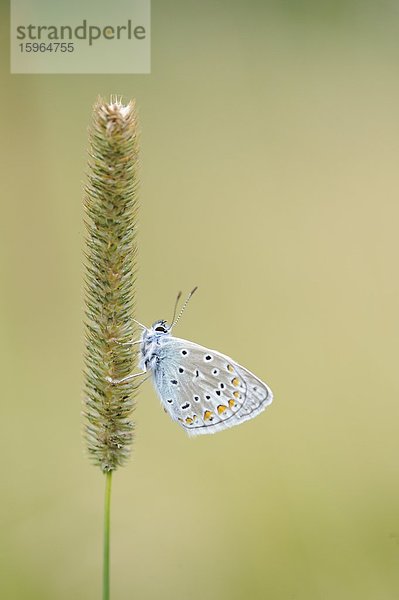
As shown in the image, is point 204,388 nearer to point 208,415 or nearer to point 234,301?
point 208,415

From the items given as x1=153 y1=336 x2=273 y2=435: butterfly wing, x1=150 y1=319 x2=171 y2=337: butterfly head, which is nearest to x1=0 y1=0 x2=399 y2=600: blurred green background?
x1=153 y1=336 x2=273 y2=435: butterfly wing

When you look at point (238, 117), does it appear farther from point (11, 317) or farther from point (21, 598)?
point (21, 598)


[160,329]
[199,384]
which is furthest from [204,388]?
[160,329]

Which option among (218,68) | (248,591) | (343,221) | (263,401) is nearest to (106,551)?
(263,401)

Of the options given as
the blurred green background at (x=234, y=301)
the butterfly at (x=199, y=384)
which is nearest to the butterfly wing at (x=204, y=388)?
the butterfly at (x=199, y=384)

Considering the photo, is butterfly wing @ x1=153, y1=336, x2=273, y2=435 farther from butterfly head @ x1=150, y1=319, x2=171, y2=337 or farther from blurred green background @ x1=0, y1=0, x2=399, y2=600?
blurred green background @ x1=0, y1=0, x2=399, y2=600

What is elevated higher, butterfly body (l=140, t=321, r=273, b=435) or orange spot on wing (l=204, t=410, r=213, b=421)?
butterfly body (l=140, t=321, r=273, b=435)

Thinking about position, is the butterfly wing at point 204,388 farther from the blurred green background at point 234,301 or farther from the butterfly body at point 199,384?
the blurred green background at point 234,301
